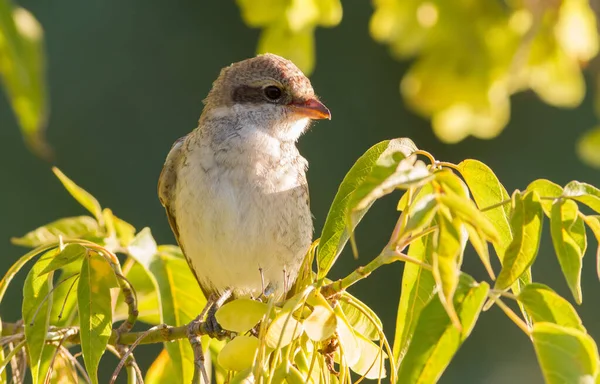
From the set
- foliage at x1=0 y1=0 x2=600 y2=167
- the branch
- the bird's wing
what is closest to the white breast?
the bird's wing

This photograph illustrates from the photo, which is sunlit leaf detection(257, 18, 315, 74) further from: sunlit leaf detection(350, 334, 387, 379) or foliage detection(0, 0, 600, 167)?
sunlit leaf detection(350, 334, 387, 379)

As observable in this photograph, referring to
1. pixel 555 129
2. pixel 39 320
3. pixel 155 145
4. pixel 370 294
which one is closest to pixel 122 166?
pixel 155 145

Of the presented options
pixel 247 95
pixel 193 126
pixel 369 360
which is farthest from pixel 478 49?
pixel 193 126

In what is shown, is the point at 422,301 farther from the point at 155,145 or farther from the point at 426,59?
the point at 155,145

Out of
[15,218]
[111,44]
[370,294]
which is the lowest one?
[370,294]

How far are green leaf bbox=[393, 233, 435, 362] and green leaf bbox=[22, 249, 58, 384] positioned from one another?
0.85 meters

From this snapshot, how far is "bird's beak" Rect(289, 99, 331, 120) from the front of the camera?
4089 mm

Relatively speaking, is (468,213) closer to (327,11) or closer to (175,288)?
(175,288)

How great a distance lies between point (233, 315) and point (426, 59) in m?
1.90

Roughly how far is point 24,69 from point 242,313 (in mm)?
717

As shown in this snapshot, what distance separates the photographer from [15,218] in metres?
8.27

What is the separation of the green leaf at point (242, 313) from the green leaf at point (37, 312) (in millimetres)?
471

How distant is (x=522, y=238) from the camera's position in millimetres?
1917

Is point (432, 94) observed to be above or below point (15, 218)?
above
